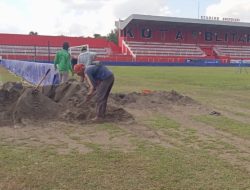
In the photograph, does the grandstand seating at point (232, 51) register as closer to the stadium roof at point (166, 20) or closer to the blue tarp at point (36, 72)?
the stadium roof at point (166, 20)

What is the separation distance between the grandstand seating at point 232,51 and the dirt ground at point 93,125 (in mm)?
71796

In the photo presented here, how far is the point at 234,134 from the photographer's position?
8805 mm

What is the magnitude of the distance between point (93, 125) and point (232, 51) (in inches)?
3126

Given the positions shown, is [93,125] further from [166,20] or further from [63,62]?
[166,20]

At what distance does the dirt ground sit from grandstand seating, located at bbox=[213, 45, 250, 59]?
71.8m

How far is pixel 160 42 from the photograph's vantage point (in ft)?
266

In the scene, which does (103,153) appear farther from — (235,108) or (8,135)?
(235,108)

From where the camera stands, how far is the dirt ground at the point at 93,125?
25.5ft

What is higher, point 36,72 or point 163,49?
point 163,49

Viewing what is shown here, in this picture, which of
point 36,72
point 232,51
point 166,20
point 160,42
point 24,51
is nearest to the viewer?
point 36,72

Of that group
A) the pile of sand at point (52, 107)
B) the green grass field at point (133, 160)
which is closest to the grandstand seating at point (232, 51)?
the pile of sand at point (52, 107)

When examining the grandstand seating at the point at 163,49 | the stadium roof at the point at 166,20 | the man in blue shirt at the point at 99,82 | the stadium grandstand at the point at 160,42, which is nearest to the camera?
the man in blue shirt at the point at 99,82

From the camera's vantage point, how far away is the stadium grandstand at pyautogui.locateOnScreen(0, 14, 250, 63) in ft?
227

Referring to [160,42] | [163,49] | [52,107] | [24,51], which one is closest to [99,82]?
[52,107]
